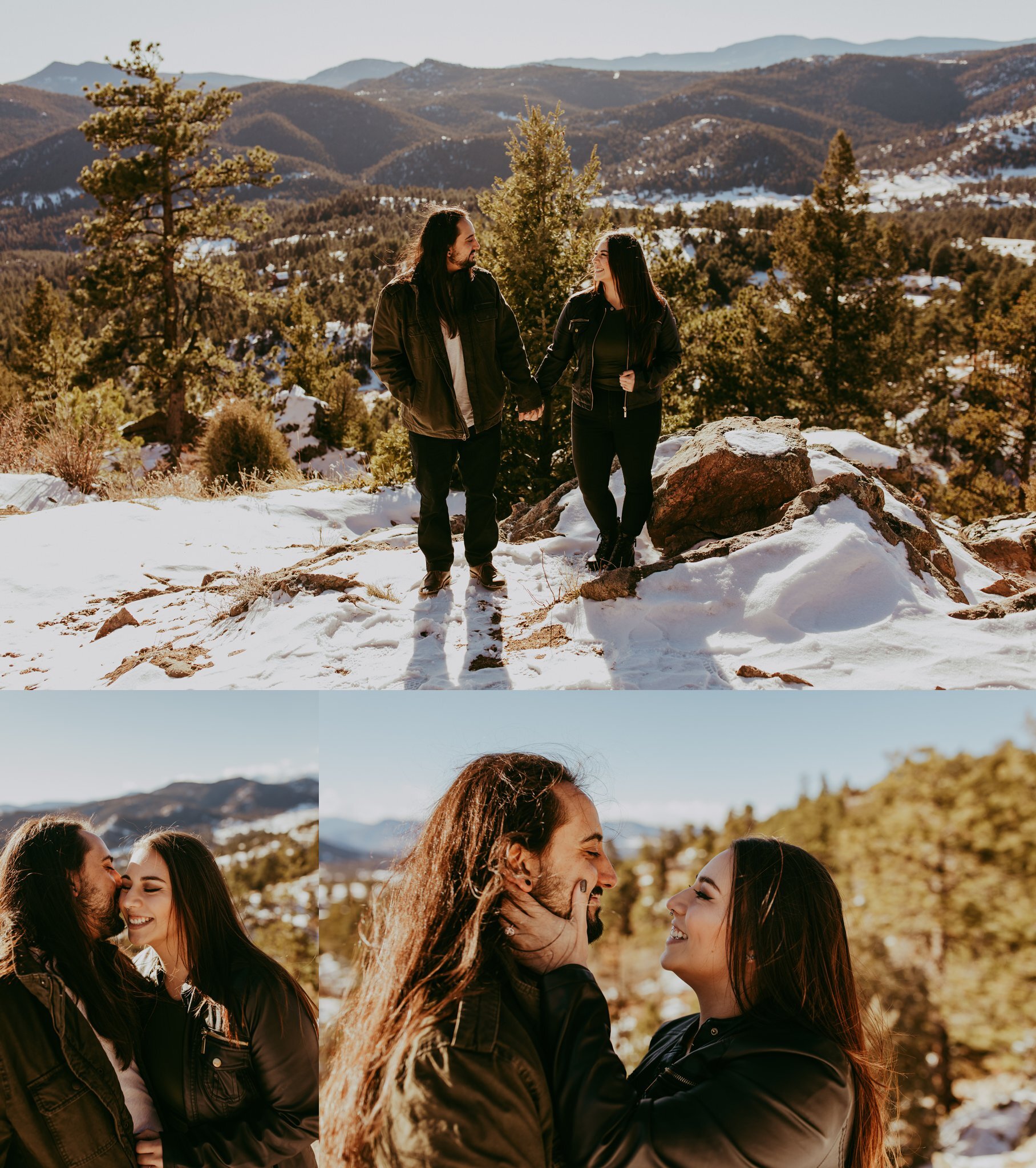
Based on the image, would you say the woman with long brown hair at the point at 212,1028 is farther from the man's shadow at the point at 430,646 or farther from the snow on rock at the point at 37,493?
the snow on rock at the point at 37,493

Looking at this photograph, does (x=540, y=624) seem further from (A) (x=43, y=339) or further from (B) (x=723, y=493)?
(A) (x=43, y=339)

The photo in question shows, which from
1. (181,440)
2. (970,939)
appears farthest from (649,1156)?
(181,440)

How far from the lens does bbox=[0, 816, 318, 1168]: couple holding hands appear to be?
1740 mm

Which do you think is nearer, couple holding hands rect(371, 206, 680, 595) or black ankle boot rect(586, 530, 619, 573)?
couple holding hands rect(371, 206, 680, 595)

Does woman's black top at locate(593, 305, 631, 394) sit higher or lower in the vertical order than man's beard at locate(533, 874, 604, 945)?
higher

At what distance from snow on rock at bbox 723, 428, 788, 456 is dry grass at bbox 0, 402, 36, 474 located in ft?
25.3

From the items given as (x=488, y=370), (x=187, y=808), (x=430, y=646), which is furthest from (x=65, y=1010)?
(x=488, y=370)

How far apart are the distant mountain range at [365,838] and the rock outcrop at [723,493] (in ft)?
9.84

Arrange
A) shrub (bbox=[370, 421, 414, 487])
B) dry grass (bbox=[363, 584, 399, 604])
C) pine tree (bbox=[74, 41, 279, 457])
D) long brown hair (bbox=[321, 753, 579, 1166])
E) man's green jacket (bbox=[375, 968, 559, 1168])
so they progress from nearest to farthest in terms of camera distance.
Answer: man's green jacket (bbox=[375, 968, 559, 1168]) < long brown hair (bbox=[321, 753, 579, 1166]) < dry grass (bbox=[363, 584, 399, 604]) < shrub (bbox=[370, 421, 414, 487]) < pine tree (bbox=[74, 41, 279, 457])

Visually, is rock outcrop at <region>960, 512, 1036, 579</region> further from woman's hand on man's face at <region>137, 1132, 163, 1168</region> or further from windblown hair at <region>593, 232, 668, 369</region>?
woman's hand on man's face at <region>137, 1132, 163, 1168</region>

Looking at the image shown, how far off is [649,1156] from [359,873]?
2.45 ft

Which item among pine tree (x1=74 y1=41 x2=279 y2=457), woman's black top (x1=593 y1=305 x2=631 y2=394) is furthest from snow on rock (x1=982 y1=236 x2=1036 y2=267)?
woman's black top (x1=593 y1=305 x2=631 y2=394)

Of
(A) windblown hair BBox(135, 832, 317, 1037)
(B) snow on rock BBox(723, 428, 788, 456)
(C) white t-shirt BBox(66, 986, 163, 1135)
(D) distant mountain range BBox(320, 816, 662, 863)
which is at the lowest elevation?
(C) white t-shirt BBox(66, 986, 163, 1135)

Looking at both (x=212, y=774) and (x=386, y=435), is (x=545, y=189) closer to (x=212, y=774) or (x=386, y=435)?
(x=386, y=435)
